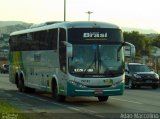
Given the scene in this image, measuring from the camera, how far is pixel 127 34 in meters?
119

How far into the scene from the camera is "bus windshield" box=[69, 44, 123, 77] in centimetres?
2034

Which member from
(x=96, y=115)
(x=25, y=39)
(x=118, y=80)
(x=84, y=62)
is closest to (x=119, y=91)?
(x=118, y=80)

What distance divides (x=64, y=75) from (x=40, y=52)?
427 cm

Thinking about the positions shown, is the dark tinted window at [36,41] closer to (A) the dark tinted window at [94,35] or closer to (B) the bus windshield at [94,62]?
(A) the dark tinted window at [94,35]

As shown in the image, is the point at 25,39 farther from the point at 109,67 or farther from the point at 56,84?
the point at 109,67

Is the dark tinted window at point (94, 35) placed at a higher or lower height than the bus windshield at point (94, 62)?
higher

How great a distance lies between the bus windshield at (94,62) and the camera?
20344 mm

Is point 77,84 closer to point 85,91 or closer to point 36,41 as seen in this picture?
point 85,91

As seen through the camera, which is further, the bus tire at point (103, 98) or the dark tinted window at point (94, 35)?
the bus tire at point (103, 98)

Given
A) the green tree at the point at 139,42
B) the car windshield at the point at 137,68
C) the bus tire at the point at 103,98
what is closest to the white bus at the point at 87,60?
the bus tire at the point at 103,98

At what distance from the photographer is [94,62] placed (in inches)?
804

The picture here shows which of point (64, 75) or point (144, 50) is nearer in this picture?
point (64, 75)

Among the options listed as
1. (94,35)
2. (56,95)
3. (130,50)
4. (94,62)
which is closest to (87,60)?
(94,62)

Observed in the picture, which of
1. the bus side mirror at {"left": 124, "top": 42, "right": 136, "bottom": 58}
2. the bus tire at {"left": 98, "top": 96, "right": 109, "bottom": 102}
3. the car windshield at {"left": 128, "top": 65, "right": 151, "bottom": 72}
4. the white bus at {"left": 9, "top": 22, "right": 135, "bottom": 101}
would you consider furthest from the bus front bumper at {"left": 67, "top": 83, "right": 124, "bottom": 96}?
the car windshield at {"left": 128, "top": 65, "right": 151, "bottom": 72}
